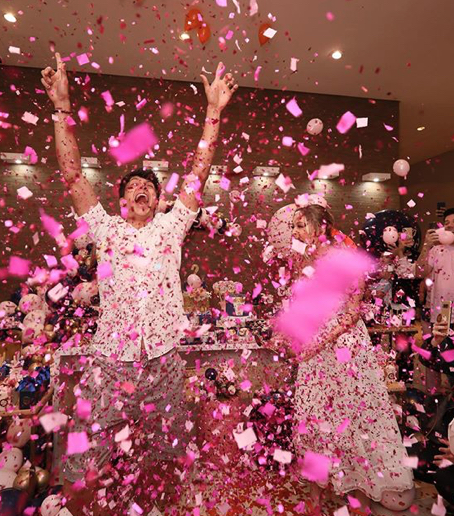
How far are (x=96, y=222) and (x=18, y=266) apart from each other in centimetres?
311

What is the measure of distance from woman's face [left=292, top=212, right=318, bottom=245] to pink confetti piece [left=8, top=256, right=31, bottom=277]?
3260 millimetres

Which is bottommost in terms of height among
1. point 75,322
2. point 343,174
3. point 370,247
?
point 75,322

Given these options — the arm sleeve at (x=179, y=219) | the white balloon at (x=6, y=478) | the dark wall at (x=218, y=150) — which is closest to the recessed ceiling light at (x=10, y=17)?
the dark wall at (x=218, y=150)

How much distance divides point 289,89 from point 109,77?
2212 millimetres

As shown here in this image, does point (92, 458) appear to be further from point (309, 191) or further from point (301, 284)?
point (309, 191)

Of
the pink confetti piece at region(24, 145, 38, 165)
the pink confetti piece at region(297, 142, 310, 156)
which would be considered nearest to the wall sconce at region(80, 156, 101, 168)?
the pink confetti piece at region(24, 145, 38, 165)

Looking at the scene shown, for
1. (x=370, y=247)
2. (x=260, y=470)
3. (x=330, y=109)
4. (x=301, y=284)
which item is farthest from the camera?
(x=330, y=109)

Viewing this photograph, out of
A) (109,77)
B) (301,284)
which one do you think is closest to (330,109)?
(109,77)

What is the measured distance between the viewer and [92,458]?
144 cm

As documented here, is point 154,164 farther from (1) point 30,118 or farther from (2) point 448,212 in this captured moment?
(2) point 448,212

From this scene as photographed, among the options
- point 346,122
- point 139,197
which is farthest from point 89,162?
point 346,122

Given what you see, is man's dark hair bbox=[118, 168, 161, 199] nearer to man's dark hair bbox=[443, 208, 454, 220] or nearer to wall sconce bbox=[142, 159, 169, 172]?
wall sconce bbox=[142, 159, 169, 172]

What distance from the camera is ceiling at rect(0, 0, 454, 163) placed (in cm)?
322

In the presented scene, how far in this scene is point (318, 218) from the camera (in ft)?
6.78
